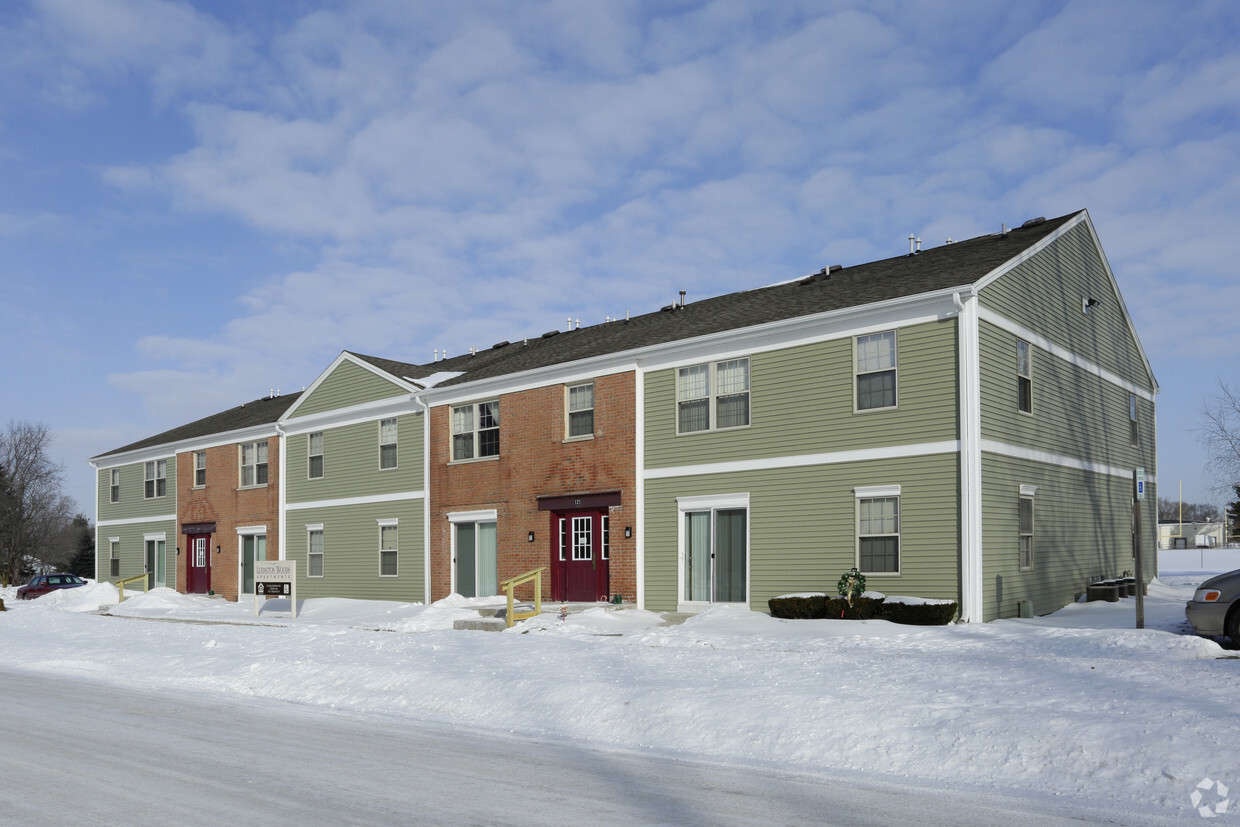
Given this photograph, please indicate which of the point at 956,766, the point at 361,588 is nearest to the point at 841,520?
the point at 956,766

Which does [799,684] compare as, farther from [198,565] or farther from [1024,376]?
[198,565]

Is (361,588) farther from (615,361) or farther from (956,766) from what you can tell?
(956,766)

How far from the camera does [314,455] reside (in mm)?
33281

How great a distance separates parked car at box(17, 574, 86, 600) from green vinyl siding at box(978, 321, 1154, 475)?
39.4 meters

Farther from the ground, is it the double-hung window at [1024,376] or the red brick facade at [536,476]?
the double-hung window at [1024,376]

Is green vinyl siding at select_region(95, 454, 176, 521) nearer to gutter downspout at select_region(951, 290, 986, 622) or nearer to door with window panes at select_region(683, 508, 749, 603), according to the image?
door with window panes at select_region(683, 508, 749, 603)

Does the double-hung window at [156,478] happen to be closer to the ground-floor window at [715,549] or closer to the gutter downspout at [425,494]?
the gutter downspout at [425,494]

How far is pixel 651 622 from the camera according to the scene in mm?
21172

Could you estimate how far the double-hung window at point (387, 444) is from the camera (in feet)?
99.5

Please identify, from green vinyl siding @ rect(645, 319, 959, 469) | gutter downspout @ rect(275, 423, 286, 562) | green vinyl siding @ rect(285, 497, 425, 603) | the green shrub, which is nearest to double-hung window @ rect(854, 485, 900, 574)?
green vinyl siding @ rect(645, 319, 959, 469)

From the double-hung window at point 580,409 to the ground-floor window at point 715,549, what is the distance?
3605 millimetres

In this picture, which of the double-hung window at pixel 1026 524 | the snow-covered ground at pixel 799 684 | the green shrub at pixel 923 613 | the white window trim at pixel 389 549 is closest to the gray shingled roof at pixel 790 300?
the white window trim at pixel 389 549

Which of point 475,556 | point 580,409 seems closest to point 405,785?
point 580,409

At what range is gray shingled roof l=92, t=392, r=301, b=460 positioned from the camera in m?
37.8
